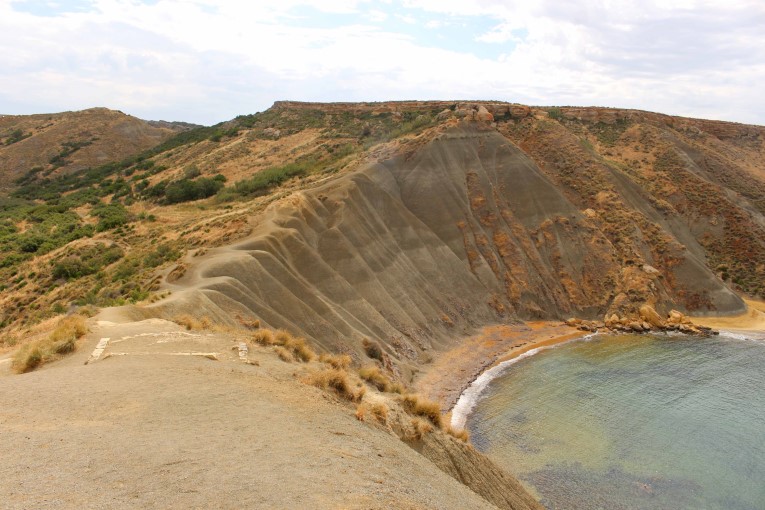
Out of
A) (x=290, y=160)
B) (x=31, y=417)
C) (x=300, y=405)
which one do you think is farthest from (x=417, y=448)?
(x=290, y=160)

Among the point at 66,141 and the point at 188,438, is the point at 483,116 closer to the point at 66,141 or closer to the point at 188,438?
the point at 188,438

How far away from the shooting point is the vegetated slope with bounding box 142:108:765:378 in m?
26.5

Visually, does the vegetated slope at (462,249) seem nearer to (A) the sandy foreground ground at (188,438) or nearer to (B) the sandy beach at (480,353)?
(B) the sandy beach at (480,353)

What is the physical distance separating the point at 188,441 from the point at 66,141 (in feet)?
258

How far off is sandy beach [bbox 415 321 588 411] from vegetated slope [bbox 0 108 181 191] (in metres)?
59.7

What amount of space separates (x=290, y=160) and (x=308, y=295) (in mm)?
28980

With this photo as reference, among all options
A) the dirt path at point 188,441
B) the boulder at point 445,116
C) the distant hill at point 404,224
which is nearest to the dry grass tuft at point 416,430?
the dirt path at point 188,441

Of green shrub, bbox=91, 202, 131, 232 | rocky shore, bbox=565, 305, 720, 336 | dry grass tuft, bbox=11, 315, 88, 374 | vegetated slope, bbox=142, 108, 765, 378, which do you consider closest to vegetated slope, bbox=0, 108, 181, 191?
green shrub, bbox=91, 202, 131, 232

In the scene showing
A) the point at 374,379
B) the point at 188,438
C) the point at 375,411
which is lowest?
the point at 374,379

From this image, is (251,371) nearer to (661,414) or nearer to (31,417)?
(31,417)

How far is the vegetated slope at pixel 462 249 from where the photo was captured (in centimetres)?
2650

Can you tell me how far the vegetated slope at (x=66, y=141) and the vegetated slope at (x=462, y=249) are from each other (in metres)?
49.3

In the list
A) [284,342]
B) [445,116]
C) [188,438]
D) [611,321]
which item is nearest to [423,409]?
[284,342]

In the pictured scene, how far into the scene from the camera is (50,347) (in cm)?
1385
